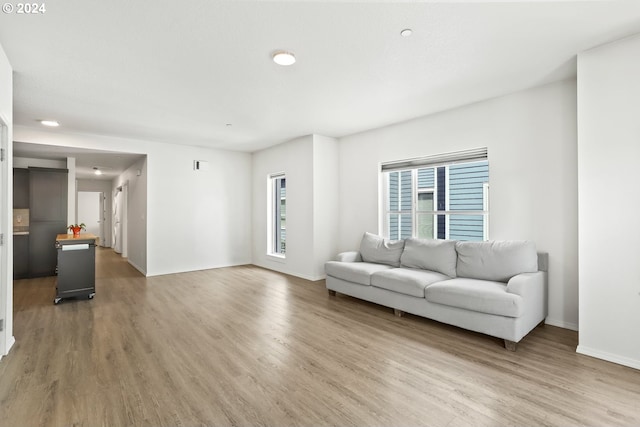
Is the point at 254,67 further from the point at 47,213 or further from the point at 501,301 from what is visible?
the point at 47,213

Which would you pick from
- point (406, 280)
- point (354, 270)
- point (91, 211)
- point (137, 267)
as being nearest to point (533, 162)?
point (406, 280)

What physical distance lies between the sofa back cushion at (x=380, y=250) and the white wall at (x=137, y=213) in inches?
166

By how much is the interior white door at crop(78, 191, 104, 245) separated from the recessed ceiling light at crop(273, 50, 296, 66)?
36.3ft

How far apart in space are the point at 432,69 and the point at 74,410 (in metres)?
3.85

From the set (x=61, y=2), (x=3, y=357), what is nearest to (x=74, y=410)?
(x=3, y=357)

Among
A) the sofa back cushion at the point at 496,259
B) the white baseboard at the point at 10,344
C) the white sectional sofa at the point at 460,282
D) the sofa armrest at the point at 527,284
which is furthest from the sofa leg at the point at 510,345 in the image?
the white baseboard at the point at 10,344

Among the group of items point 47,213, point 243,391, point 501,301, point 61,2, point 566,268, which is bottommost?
point 243,391

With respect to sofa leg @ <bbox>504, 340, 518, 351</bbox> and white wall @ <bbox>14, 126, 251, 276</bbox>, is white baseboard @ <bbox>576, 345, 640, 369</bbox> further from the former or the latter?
white wall @ <bbox>14, 126, 251, 276</bbox>

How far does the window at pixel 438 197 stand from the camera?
13.1 ft

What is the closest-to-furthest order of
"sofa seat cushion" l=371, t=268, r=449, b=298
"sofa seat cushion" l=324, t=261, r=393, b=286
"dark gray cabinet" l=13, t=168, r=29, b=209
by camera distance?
"sofa seat cushion" l=371, t=268, r=449, b=298, "sofa seat cushion" l=324, t=261, r=393, b=286, "dark gray cabinet" l=13, t=168, r=29, b=209

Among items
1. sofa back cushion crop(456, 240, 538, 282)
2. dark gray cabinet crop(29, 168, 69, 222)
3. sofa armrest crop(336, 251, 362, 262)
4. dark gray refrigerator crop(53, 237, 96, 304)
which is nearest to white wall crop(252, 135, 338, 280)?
sofa armrest crop(336, 251, 362, 262)

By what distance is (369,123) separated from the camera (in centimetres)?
480

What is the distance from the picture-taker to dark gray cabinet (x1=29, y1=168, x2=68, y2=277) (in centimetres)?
593

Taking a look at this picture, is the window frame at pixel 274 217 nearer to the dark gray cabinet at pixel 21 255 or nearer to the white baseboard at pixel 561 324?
the dark gray cabinet at pixel 21 255
